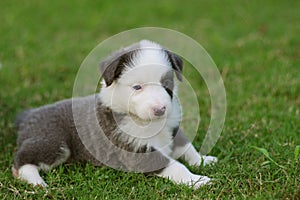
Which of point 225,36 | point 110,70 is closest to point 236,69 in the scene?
point 225,36

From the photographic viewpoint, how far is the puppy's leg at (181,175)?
15.8ft

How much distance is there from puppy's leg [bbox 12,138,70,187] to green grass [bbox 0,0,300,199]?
145mm

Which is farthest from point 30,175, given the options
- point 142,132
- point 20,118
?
point 142,132

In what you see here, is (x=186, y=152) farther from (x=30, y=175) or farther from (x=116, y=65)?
(x=30, y=175)

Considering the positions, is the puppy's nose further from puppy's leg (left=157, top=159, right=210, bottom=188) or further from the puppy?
puppy's leg (left=157, top=159, right=210, bottom=188)

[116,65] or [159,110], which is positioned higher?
[116,65]

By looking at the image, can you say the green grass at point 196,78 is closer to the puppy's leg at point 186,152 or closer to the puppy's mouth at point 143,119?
the puppy's leg at point 186,152

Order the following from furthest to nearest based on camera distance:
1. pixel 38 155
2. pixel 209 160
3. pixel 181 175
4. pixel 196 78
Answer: pixel 196 78 < pixel 209 160 < pixel 38 155 < pixel 181 175

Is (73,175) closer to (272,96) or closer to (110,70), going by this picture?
(110,70)

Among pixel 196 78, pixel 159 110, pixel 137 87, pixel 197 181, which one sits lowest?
pixel 196 78

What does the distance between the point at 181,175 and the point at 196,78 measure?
3.51m

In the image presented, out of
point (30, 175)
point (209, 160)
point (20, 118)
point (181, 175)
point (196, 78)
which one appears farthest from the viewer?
point (196, 78)

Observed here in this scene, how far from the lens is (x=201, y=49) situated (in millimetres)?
9531

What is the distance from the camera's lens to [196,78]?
8219mm
